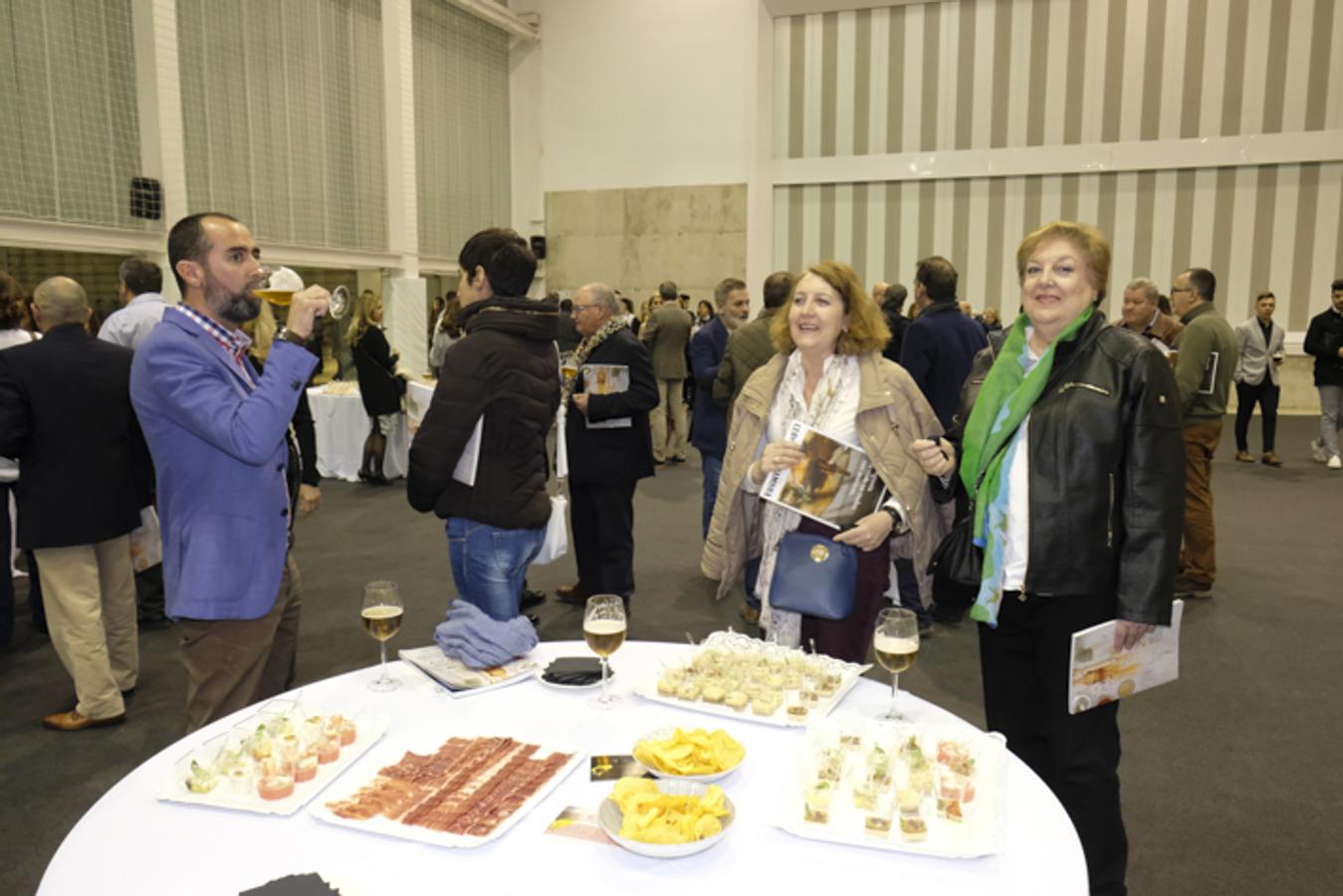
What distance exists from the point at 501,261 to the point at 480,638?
1.22 metres

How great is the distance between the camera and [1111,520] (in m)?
1.88

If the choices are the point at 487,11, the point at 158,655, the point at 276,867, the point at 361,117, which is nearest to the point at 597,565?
the point at 158,655

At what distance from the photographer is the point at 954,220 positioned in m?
12.6

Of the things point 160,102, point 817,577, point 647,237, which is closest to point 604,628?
point 817,577

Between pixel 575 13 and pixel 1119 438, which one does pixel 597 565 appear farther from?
pixel 575 13

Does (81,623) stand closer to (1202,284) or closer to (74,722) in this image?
(74,722)

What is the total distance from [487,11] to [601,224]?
3.17 meters

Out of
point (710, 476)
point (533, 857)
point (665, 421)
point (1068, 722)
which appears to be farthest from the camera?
point (665, 421)

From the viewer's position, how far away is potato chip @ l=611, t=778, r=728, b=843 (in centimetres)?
116

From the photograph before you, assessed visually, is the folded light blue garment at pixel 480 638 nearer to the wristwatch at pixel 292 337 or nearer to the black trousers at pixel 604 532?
the wristwatch at pixel 292 337

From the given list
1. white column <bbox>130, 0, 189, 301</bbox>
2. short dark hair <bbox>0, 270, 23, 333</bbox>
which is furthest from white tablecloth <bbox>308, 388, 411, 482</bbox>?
short dark hair <bbox>0, 270, 23, 333</bbox>

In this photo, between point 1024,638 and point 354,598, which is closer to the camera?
point 1024,638

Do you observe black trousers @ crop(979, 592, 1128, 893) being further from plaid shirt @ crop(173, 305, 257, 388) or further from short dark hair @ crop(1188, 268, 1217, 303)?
short dark hair @ crop(1188, 268, 1217, 303)

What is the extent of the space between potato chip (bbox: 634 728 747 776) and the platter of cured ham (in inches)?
4.8
